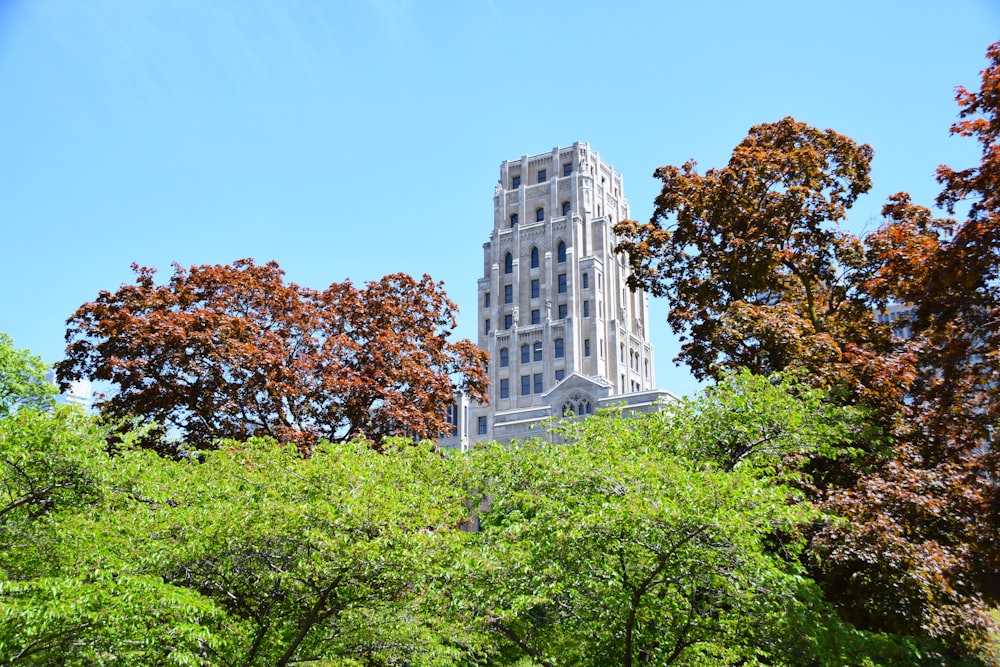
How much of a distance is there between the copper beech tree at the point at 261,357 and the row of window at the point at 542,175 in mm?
58027

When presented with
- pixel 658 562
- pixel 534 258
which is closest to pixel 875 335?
pixel 658 562

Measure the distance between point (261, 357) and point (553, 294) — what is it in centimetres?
5508

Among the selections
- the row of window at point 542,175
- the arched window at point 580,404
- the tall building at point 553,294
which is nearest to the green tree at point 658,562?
the arched window at point 580,404

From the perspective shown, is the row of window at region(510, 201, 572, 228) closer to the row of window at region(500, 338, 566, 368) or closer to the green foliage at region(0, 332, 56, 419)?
the row of window at region(500, 338, 566, 368)

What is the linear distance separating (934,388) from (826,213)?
28.8ft

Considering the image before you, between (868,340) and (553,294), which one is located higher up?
(553,294)

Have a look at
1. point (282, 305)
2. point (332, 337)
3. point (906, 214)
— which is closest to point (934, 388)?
point (906, 214)

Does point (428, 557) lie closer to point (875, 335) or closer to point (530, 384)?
point (875, 335)

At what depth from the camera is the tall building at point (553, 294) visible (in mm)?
75500

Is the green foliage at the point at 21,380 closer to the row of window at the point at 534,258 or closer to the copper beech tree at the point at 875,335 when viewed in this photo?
the copper beech tree at the point at 875,335

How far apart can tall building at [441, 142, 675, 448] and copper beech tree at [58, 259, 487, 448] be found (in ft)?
144

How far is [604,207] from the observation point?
85.4 m

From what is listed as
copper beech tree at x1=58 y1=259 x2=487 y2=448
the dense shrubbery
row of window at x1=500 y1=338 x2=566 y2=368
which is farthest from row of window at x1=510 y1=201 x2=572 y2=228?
the dense shrubbery

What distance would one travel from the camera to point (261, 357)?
24.9m
